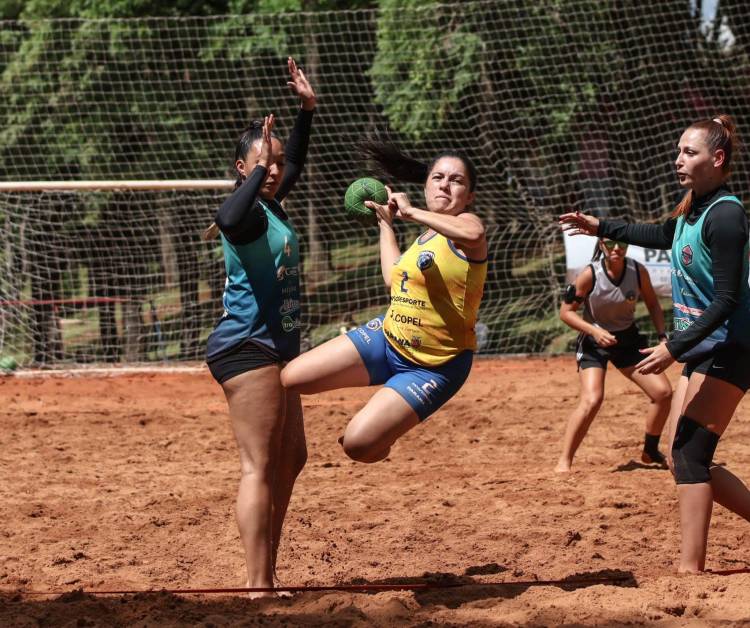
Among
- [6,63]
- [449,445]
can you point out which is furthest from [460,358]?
[6,63]

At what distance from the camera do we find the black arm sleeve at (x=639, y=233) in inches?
206

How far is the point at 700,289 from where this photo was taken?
4758mm

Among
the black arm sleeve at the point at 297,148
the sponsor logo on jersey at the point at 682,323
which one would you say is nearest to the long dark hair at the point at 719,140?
the sponsor logo on jersey at the point at 682,323

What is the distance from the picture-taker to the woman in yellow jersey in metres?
4.66

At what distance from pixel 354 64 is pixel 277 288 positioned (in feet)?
38.8

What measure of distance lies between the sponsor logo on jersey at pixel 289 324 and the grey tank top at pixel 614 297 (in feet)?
12.8

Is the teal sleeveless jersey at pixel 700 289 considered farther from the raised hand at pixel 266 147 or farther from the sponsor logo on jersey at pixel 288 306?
the raised hand at pixel 266 147

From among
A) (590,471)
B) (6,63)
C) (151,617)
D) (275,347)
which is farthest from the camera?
(6,63)

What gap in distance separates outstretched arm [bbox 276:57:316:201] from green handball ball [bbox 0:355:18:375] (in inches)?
397

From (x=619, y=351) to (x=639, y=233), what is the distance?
9.43ft

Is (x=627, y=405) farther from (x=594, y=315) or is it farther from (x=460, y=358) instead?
(x=460, y=358)

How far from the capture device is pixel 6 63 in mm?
17891

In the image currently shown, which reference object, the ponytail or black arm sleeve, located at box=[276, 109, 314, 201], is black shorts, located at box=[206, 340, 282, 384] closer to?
black arm sleeve, located at box=[276, 109, 314, 201]

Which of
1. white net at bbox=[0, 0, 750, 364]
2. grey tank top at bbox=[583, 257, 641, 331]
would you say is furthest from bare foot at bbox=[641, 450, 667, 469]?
white net at bbox=[0, 0, 750, 364]
